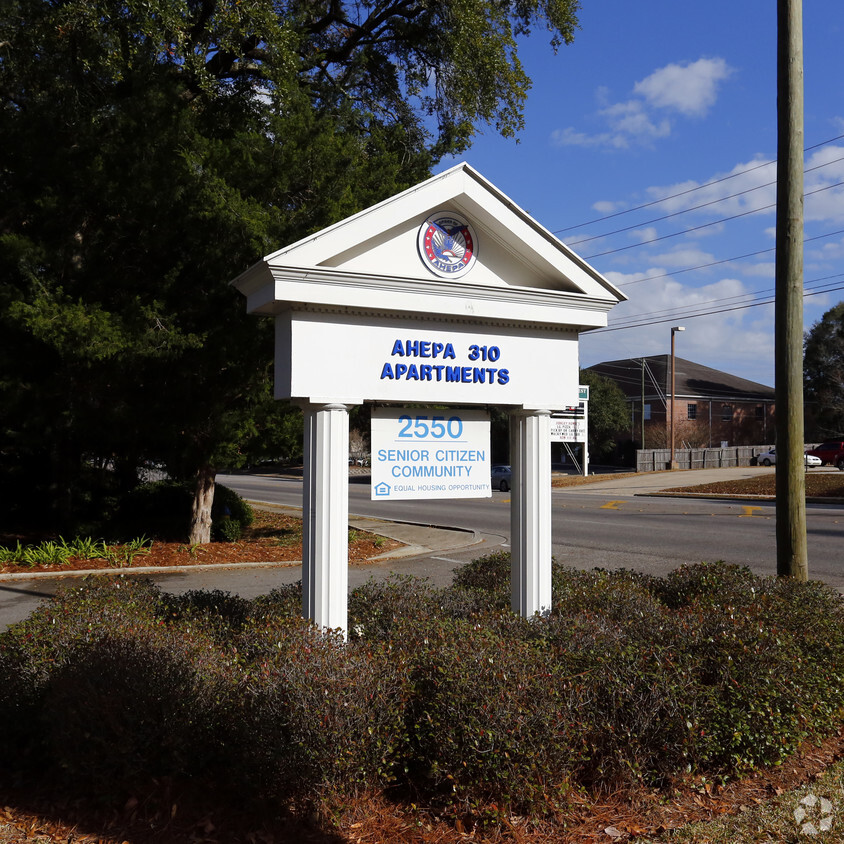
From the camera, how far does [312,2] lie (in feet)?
50.5

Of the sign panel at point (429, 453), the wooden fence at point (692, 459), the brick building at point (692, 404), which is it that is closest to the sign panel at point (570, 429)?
the wooden fence at point (692, 459)

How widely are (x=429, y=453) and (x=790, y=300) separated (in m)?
3.80

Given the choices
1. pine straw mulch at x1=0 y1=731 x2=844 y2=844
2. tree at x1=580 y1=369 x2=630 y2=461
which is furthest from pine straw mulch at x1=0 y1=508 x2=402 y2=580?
tree at x1=580 y1=369 x2=630 y2=461

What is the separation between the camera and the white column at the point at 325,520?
5609mm

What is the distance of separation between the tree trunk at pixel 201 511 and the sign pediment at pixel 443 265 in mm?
10701

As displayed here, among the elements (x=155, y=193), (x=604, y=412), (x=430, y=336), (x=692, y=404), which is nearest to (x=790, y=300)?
(x=430, y=336)

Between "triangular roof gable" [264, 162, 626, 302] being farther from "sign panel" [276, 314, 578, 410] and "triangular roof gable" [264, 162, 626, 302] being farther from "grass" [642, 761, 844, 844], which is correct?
"grass" [642, 761, 844, 844]

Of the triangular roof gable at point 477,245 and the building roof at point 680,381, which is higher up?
the building roof at point 680,381

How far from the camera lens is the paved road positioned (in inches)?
492

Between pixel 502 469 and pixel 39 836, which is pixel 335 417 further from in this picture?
pixel 502 469

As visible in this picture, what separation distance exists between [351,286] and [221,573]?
356 inches

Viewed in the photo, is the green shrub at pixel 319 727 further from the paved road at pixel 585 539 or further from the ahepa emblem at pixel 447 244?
the paved road at pixel 585 539

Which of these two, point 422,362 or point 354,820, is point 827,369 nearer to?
point 422,362

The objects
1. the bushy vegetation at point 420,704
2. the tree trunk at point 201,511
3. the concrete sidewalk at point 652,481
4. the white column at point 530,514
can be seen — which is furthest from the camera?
the concrete sidewalk at point 652,481
